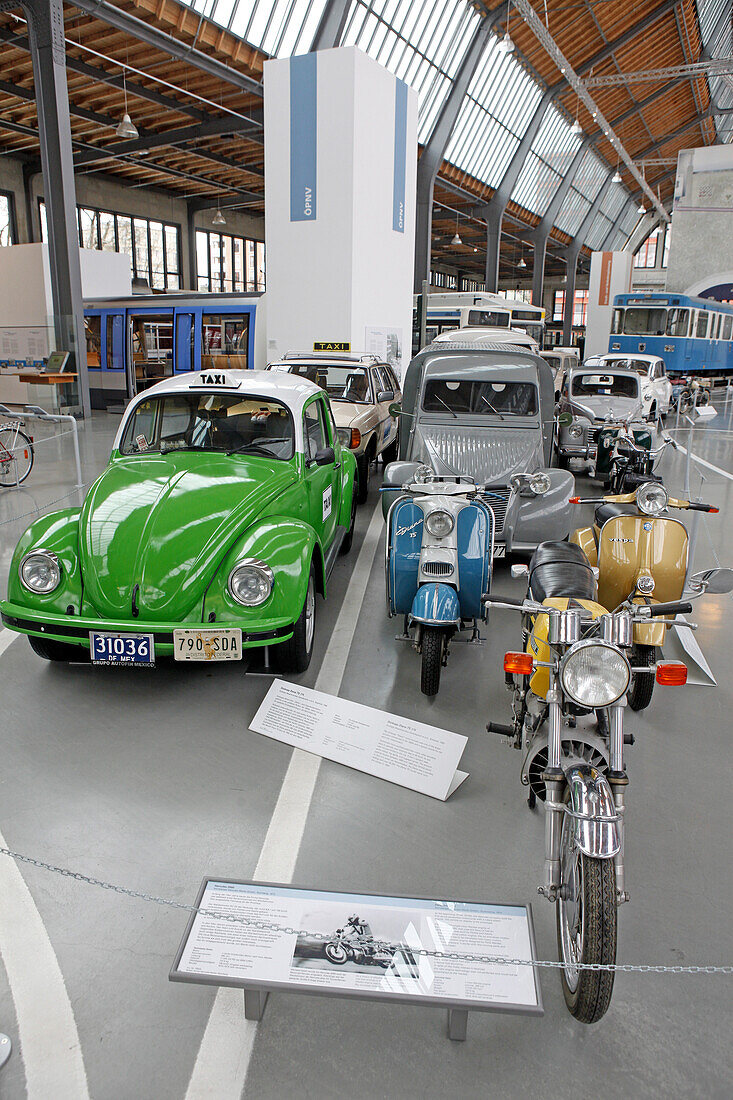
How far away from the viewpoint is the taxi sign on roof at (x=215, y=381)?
5141 mm

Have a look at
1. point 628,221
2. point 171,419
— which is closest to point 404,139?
point 171,419

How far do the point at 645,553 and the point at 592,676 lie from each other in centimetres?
242

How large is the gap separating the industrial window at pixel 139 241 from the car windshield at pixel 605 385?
22.3 metres

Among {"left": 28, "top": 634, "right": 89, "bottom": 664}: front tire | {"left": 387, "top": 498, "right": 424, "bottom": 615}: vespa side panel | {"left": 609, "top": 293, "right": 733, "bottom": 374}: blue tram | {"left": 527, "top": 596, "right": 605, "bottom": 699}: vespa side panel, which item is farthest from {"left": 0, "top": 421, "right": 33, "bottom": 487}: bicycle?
{"left": 609, "top": 293, "right": 733, "bottom": 374}: blue tram

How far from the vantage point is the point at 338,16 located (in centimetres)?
1648

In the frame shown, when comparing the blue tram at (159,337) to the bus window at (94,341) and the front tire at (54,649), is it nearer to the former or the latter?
the bus window at (94,341)

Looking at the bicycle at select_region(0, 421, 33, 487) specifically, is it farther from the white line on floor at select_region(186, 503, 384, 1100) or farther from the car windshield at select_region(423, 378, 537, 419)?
the white line on floor at select_region(186, 503, 384, 1100)

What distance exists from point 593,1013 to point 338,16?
19762mm

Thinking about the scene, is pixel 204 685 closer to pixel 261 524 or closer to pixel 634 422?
pixel 261 524

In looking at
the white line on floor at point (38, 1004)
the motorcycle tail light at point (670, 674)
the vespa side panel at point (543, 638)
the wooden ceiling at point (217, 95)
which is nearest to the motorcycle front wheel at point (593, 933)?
the motorcycle tail light at point (670, 674)

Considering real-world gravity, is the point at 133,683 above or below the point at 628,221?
below

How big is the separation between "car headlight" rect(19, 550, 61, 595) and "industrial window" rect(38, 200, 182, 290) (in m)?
27.9

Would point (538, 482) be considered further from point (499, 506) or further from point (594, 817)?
point (594, 817)

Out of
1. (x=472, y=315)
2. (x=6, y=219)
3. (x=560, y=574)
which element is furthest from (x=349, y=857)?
(x=6, y=219)
